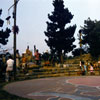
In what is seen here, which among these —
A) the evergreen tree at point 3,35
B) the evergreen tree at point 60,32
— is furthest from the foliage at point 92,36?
the evergreen tree at point 3,35

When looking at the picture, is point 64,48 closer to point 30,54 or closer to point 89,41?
point 89,41

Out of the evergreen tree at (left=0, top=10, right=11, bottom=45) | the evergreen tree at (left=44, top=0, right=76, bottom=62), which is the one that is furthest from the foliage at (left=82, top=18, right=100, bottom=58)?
the evergreen tree at (left=0, top=10, right=11, bottom=45)

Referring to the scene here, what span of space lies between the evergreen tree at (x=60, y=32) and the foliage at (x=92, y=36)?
13.0 feet

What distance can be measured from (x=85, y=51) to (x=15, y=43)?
2561 cm

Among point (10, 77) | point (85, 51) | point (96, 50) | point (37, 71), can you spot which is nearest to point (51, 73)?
point (37, 71)

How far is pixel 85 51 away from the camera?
1577 inches

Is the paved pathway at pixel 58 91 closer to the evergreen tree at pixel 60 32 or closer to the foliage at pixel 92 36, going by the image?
the evergreen tree at pixel 60 32

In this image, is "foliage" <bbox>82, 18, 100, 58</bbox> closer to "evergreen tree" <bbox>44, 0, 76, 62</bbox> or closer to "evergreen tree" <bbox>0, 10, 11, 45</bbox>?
"evergreen tree" <bbox>44, 0, 76, 62</bbox>

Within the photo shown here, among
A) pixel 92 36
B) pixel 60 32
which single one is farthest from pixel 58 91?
pixel 92 36

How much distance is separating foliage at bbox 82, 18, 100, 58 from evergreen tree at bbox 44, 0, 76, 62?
3.97 metres

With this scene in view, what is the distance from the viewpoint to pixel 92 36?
1409 inches

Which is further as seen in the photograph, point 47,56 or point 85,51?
point 85,51

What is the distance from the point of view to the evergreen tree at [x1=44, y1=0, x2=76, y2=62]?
32344 millimetres

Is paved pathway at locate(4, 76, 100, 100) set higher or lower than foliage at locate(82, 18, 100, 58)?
lower
